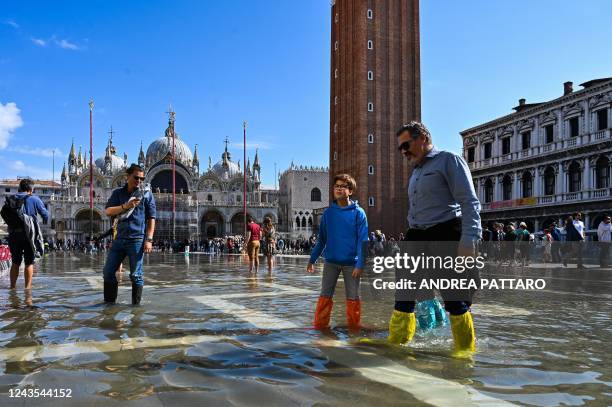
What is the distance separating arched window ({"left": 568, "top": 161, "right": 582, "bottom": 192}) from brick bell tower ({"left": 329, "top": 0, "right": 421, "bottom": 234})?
12.5m

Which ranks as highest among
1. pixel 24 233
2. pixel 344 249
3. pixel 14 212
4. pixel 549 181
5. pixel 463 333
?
pixel 549 181

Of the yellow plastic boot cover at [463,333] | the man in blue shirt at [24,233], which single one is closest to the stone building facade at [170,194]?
the man in blue shirt at [24,233]

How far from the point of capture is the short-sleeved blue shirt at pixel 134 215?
5.94 meters

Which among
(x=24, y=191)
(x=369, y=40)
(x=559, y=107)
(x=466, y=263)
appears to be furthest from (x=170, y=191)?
(x=466, y=263)

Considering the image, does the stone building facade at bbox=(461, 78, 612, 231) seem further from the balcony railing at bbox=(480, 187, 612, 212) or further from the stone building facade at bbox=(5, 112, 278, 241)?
the stone building facade at bbox=(5, 112, 278, 241)

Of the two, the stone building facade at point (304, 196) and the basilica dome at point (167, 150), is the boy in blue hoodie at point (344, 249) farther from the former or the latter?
the basilica dome at point (167, 150)

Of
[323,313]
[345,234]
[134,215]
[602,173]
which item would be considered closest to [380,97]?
[602,173]

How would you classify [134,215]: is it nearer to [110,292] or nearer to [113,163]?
[110,292]

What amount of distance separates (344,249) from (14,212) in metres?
4.86

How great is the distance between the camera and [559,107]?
33.3 metres

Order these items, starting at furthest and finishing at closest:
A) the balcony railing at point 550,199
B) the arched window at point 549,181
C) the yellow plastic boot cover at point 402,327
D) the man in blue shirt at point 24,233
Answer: the arched window at point 549,181 → the balcony railing at point 550,199 → the man in blue shirt at point 24,233 → the yellow plastic boot cover at point 402,327

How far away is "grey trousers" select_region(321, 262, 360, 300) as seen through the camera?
4.67m

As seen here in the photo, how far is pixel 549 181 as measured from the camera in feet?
113

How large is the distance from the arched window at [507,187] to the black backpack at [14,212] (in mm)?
35867
